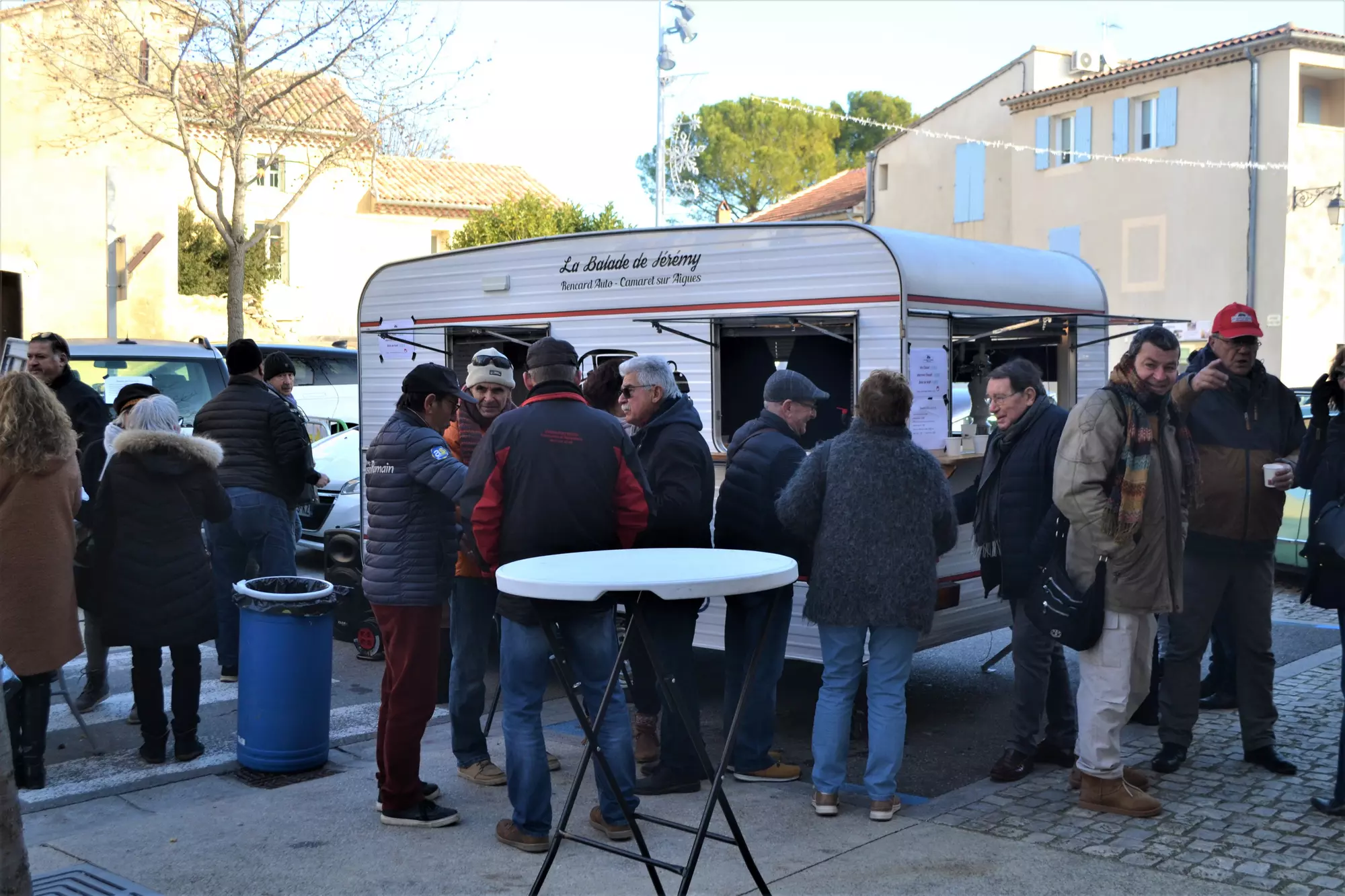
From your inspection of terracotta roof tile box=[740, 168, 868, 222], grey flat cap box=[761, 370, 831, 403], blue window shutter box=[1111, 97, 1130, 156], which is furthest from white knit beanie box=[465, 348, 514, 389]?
terracotta roof tile box=[740, 168, 868, 222]

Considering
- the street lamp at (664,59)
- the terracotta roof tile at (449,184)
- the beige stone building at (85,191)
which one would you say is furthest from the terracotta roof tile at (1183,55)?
the beige stone building at (85,191)

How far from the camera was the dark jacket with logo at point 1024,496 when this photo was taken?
18.6 ft

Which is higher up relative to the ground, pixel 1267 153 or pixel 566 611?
pixel 1267 153

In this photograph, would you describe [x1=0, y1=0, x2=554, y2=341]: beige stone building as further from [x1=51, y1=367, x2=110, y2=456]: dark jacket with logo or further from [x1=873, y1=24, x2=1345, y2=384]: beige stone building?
[x1=873, y1=24, x2=1345, y2=384]: beige stone building

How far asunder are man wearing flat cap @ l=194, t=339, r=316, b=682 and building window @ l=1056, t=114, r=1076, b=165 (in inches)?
1088

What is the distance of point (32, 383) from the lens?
5.47 metres

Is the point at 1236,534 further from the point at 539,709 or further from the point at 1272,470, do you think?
the point at 539,709

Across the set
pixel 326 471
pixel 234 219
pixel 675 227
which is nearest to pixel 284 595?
pixel 675 227

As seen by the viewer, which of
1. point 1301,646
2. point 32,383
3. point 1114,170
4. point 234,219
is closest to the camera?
point 32,383

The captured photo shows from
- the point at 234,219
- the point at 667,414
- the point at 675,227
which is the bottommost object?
the point at 667,414

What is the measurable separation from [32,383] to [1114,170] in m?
28.8

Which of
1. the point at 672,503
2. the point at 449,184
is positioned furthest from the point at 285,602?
the point at 449,184

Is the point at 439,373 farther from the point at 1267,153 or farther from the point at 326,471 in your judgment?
the point at 1267,153

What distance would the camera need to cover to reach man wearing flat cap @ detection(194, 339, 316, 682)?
7.46m
